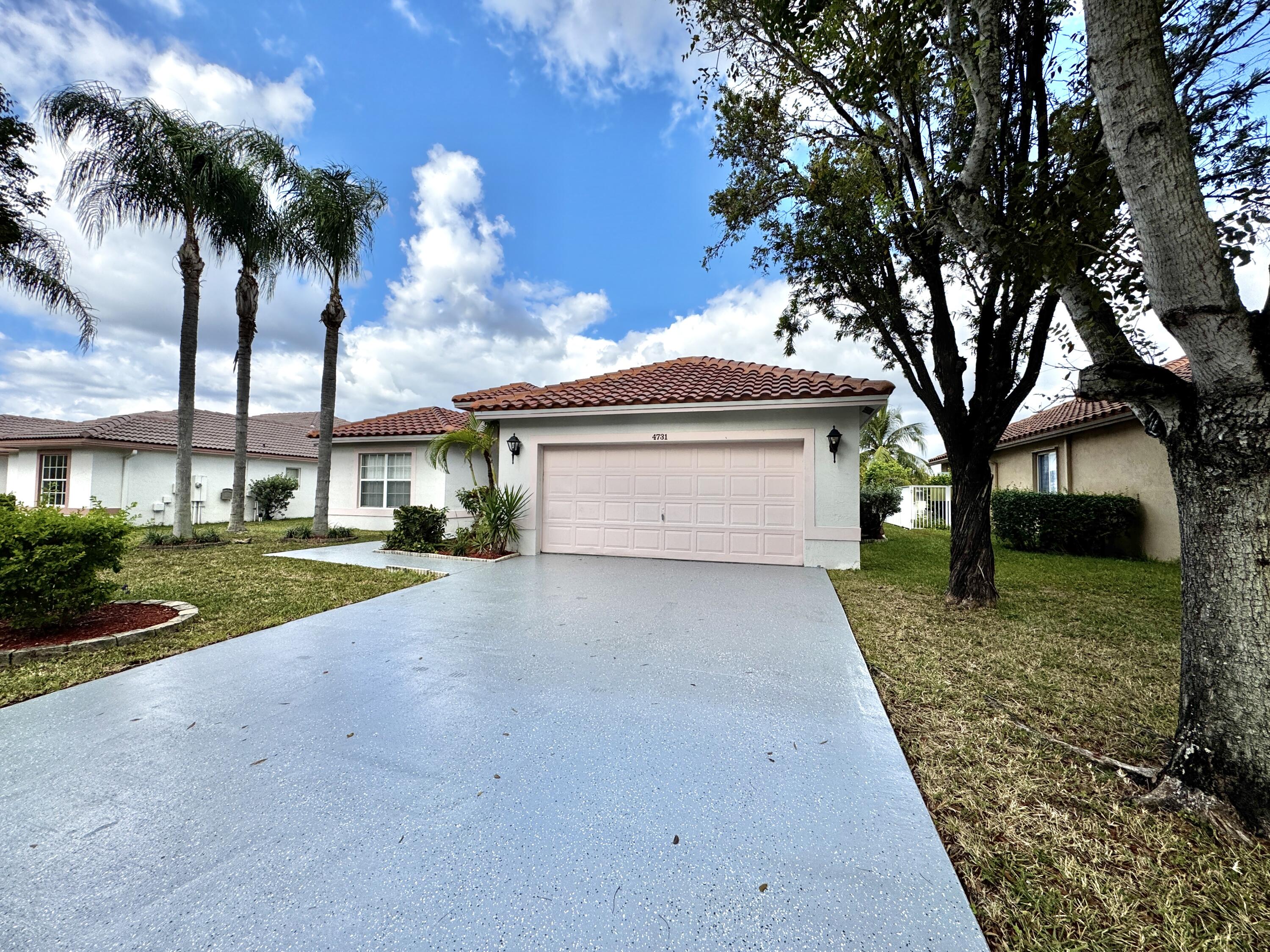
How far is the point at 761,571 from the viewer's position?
8.37 meters

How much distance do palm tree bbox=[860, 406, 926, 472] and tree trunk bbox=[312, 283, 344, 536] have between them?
71.1 feet

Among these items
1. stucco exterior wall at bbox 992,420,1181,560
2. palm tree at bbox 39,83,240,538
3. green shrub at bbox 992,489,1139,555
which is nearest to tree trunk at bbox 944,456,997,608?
stucco exterior wall at bbox 992,420,1181,560

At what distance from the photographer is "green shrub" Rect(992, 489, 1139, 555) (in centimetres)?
1059

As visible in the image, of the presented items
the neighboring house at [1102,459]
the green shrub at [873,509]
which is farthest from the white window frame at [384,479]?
the neighboring house at [1102,459]

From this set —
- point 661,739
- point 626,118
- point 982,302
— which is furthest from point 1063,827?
point 626,118

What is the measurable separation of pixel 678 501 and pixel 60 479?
19.6m

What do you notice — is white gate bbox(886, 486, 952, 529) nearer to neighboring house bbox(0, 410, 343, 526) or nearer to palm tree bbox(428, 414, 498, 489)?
palm tree bbox(428, 414, 498, 489)

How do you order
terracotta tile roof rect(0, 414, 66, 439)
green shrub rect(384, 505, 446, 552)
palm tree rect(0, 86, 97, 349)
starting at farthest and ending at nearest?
1. terracotta tile roof rect(0, 414, 66, 439)
2. green shrub rect(384, 505, 446, 552)
3. palm tree rect(0, 86, 97, 349)

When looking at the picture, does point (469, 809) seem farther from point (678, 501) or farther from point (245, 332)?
point (245, 332)

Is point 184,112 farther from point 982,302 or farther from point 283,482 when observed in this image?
point 982,302

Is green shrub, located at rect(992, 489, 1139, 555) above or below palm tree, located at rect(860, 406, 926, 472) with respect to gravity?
below

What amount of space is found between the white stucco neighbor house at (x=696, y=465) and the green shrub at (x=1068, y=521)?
18.7 ft

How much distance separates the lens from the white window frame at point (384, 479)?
1430cm

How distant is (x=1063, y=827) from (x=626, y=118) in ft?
42.7
